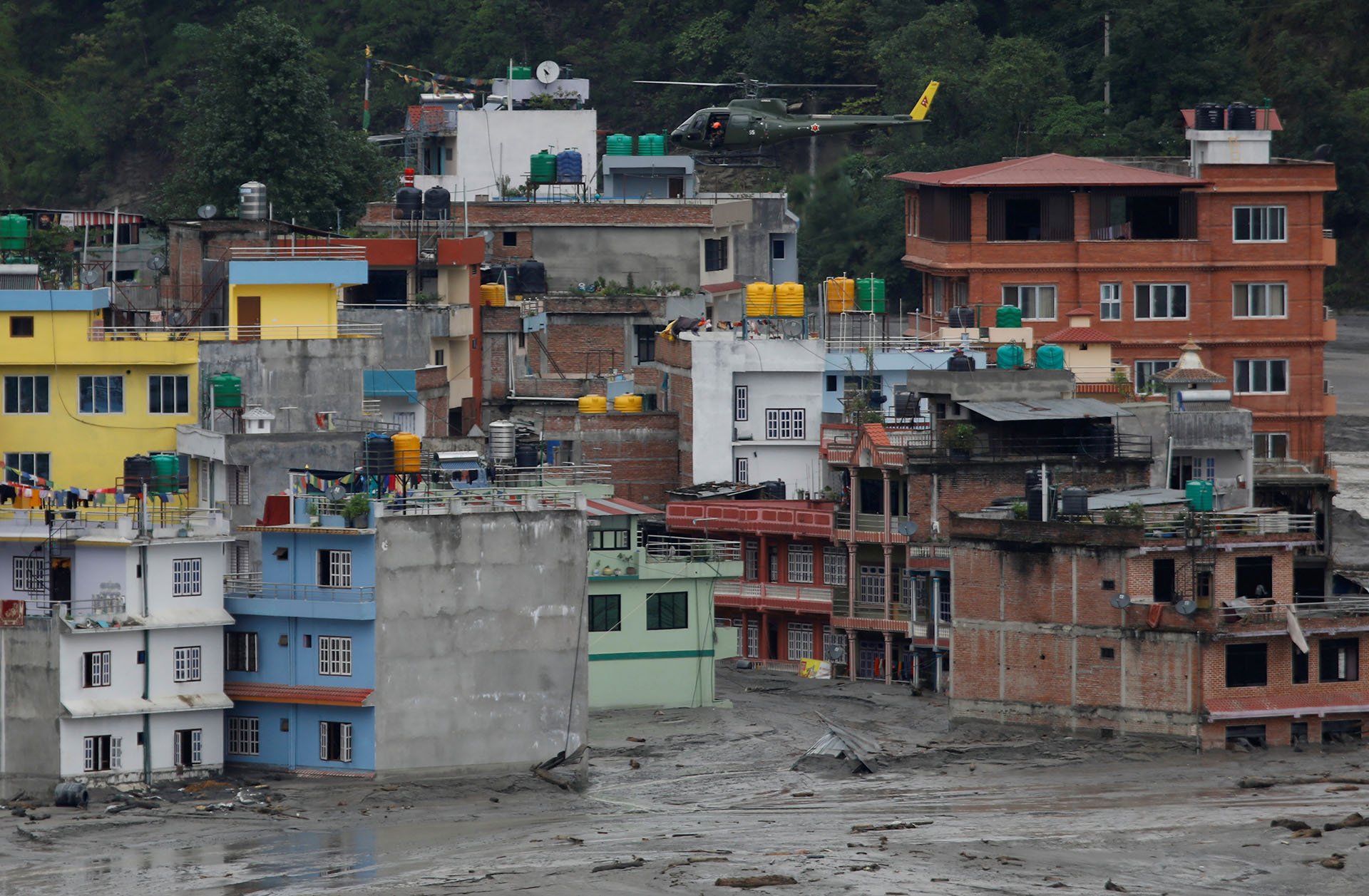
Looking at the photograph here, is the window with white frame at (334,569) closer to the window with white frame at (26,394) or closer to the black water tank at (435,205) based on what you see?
the window with white frame at (26,394)

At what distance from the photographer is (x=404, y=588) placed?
91875 mm

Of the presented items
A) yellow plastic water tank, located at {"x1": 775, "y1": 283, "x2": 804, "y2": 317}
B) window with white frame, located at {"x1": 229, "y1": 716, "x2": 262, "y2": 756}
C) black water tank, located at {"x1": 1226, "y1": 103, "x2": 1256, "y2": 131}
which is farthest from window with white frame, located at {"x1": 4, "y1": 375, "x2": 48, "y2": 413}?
black water tank, located at {"x1": 1226, "y1": 103, "x2": 1256, "y2": 131}

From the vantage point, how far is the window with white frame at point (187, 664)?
304 feet

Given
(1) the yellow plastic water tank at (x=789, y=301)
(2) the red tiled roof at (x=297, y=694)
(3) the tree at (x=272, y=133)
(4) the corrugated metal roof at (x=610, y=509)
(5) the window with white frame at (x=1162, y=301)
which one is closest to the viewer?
(2) the red tiled roof at (x=297, y=694)

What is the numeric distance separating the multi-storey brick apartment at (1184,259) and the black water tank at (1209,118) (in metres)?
0.82

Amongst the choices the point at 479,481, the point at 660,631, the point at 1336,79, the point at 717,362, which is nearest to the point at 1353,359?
the point at 1336,79

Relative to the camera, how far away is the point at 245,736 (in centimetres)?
9419

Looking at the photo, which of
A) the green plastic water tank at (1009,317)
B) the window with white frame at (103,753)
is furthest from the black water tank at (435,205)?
the window with white frame at (103,753)

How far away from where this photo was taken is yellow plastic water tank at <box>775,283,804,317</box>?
12225 cm

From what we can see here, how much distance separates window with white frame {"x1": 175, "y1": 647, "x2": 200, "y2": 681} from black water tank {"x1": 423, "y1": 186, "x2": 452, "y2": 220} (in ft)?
144

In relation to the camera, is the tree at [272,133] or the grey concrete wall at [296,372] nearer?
the grey concrete wall at [296,372]

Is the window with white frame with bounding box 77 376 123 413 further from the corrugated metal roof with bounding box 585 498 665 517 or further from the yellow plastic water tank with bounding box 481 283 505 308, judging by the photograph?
the yellow plastic water tank with bounding box 481 283 505 308

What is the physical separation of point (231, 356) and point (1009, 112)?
64.5 m

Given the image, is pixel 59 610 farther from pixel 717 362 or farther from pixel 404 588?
pixel 717 362
